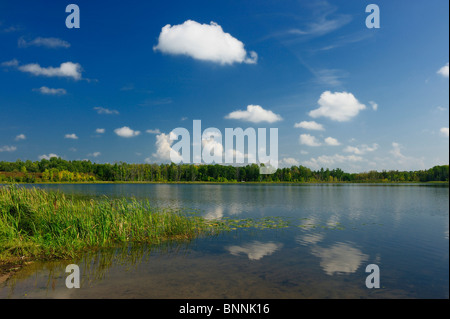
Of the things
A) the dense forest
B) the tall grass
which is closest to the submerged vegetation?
the tall grass

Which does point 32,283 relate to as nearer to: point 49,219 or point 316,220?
point 49,219

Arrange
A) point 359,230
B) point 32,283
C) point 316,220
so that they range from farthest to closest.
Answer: point 316,220 < point 359,230 < point 32,283

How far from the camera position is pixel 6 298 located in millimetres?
8039

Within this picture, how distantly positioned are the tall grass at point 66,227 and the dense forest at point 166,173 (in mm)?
150701

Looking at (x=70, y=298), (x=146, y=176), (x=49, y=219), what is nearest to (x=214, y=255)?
(x=70, y=298)

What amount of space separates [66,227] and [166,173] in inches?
6353

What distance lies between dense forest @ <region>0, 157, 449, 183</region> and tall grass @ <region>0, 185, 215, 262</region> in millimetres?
150701

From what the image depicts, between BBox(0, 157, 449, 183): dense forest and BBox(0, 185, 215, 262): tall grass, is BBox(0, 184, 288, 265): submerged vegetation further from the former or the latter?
BBox(0, 157, 449, 183): dense forest

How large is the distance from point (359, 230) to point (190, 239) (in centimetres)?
1291

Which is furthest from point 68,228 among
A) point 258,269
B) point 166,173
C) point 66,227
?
point 166,173

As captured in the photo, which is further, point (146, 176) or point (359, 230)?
point (146, 176)

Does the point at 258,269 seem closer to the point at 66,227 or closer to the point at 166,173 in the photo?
the point at 66,227
